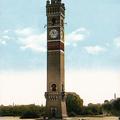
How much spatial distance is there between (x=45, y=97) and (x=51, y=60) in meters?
5.41

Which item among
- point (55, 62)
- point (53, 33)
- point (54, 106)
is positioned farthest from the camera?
point (53, 33)

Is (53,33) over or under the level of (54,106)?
over

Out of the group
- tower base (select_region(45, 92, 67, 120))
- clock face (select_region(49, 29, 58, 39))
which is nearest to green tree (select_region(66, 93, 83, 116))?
tower base (select_region(45, 92, 67, 120))

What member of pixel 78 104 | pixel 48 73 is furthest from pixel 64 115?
pixel 78 104

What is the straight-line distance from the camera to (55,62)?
191 feet

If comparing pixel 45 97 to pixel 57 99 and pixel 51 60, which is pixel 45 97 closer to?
pixel 57 99

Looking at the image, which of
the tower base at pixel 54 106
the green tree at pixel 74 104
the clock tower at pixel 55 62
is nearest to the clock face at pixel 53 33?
the clock tower at pixel 55 62

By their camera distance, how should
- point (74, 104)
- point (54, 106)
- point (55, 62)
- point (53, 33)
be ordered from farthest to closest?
point (74, 104)
point (53, 33)
point (55, 62)
point (54, 106)

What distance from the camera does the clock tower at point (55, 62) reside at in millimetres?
56875

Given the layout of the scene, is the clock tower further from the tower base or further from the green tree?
the green tree

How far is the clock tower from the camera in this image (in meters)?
56.9

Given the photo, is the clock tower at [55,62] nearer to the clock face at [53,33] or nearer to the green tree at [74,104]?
the clock face at [53,33]

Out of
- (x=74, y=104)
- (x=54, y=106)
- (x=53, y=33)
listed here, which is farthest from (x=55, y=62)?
(x=74, y=104)

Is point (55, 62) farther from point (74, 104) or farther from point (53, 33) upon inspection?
point (74, 104)
